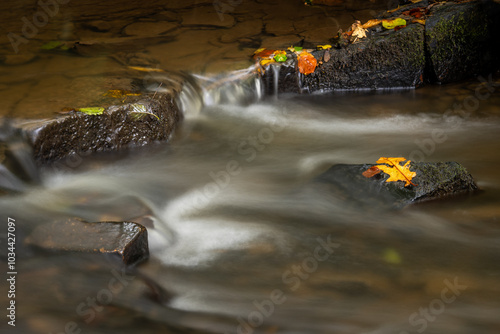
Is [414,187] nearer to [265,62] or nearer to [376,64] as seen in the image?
[376,64]

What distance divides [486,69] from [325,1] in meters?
2.58

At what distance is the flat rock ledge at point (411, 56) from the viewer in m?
6.07

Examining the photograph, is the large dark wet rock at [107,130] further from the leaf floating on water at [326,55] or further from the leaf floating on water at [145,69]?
the leaf floating on water at [326,55]

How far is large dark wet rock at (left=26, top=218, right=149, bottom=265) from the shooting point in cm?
324

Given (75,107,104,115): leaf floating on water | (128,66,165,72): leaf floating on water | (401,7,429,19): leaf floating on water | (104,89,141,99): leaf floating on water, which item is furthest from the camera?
(401,7,429,19): leaf floating on water

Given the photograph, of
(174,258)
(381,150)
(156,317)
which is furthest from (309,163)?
(156,317)

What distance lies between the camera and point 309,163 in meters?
4.93

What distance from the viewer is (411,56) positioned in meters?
6.13

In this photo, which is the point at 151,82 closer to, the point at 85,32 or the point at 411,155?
the point at 85,32

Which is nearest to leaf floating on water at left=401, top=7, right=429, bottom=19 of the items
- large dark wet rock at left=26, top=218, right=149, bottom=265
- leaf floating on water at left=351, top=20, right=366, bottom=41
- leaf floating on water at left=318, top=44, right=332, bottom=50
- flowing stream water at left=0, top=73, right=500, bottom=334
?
leaf floating on water at left=351, top=20, right=366, bottom=41

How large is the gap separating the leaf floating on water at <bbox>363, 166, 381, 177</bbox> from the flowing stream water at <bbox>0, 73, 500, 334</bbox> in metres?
0.26

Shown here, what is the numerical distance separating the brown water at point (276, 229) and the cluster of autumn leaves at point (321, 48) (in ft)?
1.46

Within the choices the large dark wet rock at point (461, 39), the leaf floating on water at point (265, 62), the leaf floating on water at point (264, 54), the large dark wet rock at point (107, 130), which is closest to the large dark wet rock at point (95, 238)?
the large dark wet rock at point (107, 130)

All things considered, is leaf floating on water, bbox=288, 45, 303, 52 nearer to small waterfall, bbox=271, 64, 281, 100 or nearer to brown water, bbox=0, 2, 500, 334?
small waterfall, bbox=271, 64, 281, 100
